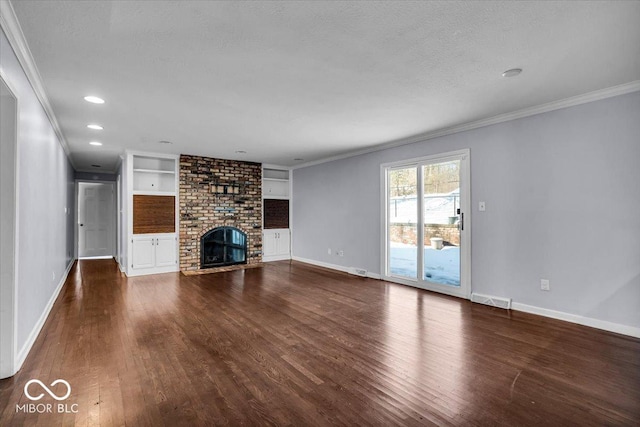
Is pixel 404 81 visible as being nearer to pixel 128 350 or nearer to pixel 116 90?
pixel 116 90

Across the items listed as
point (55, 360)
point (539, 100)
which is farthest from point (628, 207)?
point (55, 360)

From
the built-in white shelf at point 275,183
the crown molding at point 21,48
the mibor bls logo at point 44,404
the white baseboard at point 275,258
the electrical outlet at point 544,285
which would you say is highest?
the crown molding at point 21,48

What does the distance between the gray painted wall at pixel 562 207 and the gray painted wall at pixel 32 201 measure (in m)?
4.89

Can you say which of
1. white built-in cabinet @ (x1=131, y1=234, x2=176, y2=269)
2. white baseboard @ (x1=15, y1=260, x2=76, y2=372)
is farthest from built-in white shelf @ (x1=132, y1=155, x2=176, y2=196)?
white baseboard @ (x1=15, y1=260, x2=76, y2=372)

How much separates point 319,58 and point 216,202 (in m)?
5.25

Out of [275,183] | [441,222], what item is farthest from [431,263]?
[275,183]

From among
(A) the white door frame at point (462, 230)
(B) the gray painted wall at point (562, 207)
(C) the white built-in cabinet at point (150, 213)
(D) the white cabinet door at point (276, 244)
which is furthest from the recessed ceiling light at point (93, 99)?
(D) the white cabinet door at point (276, 244)

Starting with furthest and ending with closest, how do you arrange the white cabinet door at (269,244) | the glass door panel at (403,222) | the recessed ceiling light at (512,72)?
1. the white cabinet door at (269,244)
2. the glass door panel at (403,222)
3. the recessed ceiling light at (512,72)

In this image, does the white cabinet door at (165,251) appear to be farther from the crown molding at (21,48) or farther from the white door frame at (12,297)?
the white door frame at (12,297)

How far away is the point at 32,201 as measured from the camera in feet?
10.0

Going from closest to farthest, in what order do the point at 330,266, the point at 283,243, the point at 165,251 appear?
the point at 165,251 < the point at 330,266 < the point at 283,243

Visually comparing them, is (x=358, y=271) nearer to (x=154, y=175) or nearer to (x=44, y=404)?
(x=154, y=175)

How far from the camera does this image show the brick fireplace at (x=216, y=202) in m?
6.70

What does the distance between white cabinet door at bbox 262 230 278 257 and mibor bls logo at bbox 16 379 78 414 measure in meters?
5.66
